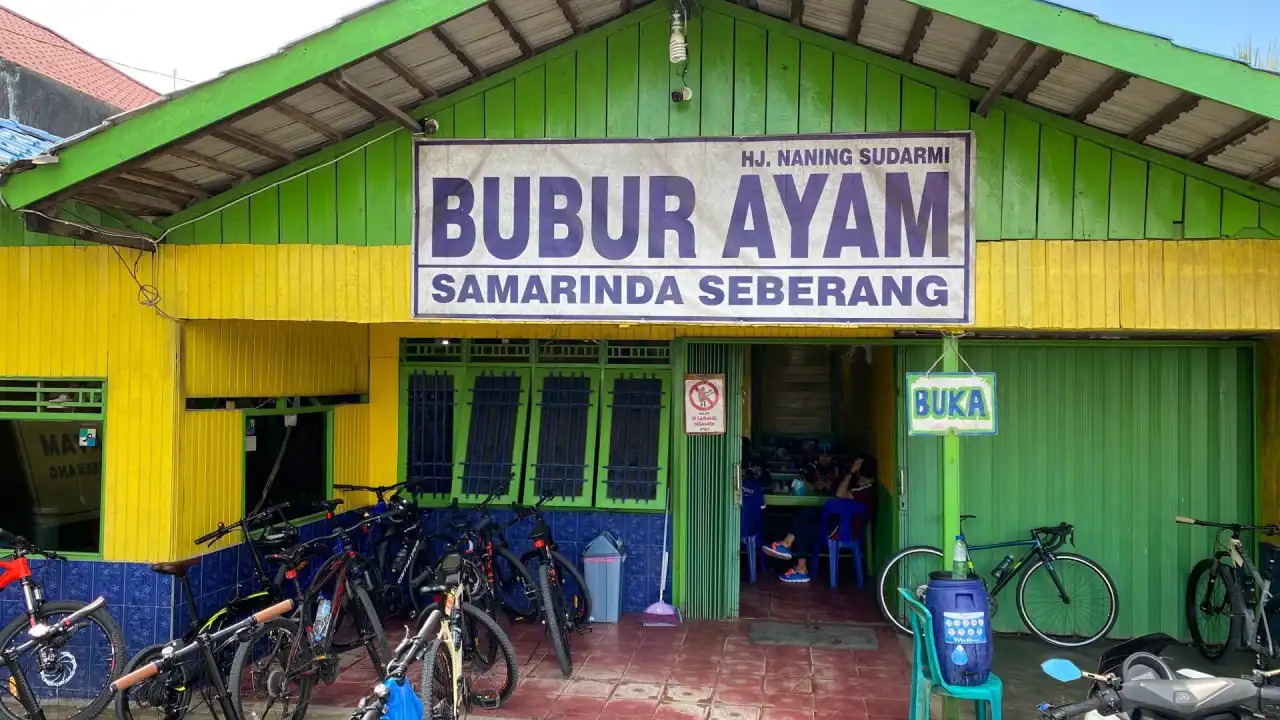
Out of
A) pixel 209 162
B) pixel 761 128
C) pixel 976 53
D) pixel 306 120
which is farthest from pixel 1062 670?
pixel 209 162

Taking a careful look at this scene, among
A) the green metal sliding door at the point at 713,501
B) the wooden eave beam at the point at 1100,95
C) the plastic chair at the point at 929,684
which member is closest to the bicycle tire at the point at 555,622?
the green metal sliding door at the point at 713,501

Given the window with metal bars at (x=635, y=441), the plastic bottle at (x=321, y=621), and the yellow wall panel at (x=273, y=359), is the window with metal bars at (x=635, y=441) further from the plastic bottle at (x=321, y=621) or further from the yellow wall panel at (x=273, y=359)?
the plastic bottle at (x=321, y=621)

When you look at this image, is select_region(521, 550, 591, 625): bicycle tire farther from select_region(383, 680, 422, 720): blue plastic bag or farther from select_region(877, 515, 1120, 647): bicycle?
select_region(383, 680, 422, 720): blue plastic bag

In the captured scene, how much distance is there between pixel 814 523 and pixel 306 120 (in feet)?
21.9

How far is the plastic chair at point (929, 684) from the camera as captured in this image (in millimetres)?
4688

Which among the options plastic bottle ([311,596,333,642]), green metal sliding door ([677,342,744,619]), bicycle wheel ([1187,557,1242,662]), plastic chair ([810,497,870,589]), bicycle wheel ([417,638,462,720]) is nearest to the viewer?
bicycle wheel ([417,638,462,720])

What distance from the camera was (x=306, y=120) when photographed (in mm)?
5195

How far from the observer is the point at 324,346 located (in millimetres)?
7457

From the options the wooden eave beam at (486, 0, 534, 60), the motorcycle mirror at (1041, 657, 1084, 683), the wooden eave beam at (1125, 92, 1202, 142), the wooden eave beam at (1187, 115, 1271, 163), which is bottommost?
the motorcycle mirror at (1041, 657, 1084, 683)

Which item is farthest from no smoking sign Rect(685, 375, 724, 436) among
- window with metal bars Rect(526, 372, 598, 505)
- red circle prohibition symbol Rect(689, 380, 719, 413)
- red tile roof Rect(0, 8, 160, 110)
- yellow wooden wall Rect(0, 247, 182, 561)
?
red tile roof Rect(0, 8, 160, 110)

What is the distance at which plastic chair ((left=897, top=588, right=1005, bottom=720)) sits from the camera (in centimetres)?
469

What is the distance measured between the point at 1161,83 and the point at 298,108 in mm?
4752

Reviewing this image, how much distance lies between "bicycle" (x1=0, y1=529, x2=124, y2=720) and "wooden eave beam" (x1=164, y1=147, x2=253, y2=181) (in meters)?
2.78

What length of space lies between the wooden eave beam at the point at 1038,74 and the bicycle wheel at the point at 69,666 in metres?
6.62
